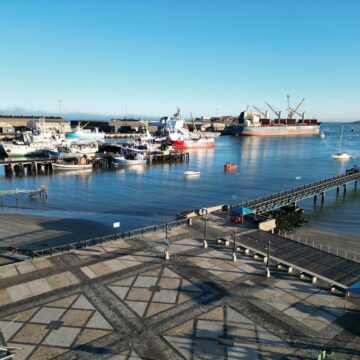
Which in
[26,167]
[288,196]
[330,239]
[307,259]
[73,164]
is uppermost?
[288,196]

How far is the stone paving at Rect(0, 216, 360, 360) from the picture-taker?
51.7 ft

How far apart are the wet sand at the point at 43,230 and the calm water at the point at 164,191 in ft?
9.63

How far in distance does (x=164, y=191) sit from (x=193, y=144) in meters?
84.4

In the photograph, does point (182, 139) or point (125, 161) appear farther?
point (182, 139)

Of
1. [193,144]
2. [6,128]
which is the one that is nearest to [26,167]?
[193,144]

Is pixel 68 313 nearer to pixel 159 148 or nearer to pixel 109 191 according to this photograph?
pixel 109 191

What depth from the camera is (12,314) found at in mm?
18141

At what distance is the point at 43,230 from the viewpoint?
3834 cm

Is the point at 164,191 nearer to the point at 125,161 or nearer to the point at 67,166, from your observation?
the point at 67,166

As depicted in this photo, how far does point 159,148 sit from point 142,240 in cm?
10051

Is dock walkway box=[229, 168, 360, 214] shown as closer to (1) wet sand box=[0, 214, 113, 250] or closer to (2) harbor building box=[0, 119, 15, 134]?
(1) wet sand box=[0, 214, 113, 250]

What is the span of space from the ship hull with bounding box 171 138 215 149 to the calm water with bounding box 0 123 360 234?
117 feet

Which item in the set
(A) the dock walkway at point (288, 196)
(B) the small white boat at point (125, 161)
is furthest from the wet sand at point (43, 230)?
(B) the small white boat at point (125, 161)

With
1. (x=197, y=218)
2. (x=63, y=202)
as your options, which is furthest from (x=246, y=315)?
(x=63, y=202)
